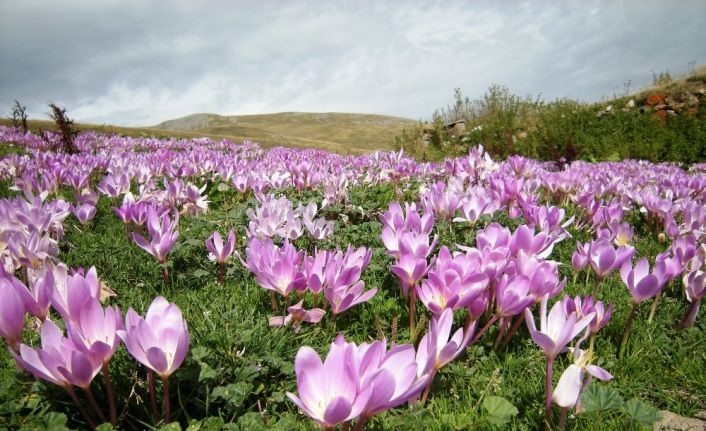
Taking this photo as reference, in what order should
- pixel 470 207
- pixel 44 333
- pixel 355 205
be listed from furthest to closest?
1. pixel 355 205
2. pixel 470 207
3. pixel 44 333

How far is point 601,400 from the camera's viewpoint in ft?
4.78

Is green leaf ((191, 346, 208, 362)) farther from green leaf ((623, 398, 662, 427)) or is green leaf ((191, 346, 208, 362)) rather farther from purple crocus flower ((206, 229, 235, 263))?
green leaf ((623, 398, 662, 427))

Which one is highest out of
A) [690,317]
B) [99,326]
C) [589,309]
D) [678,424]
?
[99,326]

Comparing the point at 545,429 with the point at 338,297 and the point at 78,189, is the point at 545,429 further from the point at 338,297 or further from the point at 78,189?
the point at 78,189

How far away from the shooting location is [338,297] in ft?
6.62

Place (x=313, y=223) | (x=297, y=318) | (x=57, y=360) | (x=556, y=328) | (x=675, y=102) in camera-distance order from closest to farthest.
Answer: (x=57, y=360)
(x=556, y=328)
(x=297, y=318)
(x=313, y=223)
(x=675, y=102)

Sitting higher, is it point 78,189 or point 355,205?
point 78,189

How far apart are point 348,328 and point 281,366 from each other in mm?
607

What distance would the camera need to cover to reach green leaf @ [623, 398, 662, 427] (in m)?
1.42

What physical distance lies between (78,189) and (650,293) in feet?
18.5

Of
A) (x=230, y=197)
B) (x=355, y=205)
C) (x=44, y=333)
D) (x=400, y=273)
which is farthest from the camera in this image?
(x=230, y=197)

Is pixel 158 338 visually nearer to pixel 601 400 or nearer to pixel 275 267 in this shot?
pixel 275 267

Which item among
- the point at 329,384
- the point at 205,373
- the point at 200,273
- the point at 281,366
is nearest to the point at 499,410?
the point at 329,384

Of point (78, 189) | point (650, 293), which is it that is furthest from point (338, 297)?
point (78, 189)
